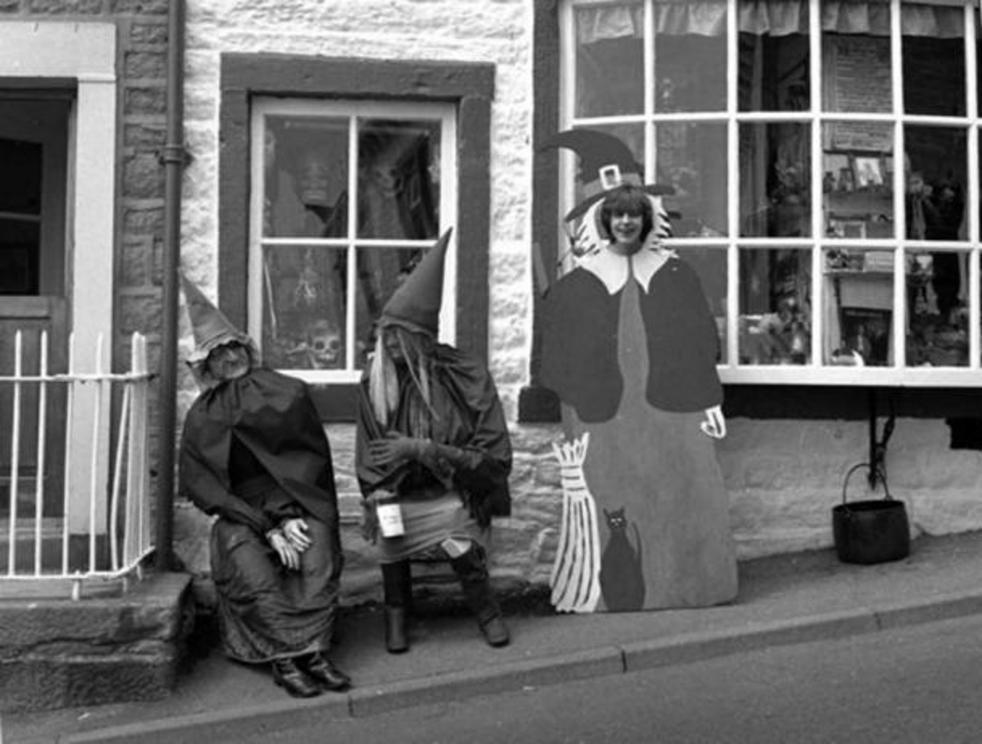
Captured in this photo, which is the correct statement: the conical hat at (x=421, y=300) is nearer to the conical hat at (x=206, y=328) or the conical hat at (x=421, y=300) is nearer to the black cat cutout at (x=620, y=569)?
the conical hat at (x=206, y=328)

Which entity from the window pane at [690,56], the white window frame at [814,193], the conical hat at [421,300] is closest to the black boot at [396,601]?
the conical hat at [421,300]

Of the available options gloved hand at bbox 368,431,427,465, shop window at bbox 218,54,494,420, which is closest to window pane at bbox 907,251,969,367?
shop window at bbox 218,54,494,420

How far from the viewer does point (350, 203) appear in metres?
6.75

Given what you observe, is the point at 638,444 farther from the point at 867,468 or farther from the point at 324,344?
→ the point at 324,344

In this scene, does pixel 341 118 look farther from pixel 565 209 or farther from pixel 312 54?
pixel 565 209

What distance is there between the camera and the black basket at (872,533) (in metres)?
6.48

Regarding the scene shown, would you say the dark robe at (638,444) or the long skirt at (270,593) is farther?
the dark robe at (638,444)

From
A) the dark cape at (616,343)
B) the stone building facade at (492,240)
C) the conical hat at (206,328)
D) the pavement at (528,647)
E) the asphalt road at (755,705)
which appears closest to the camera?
the asphalt road at (755,705)

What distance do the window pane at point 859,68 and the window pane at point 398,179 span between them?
215 centimetres

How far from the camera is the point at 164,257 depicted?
20.9 ft

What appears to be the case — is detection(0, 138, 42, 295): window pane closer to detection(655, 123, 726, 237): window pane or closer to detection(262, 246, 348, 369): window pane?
detection(262, 246, 348, 369): window pane

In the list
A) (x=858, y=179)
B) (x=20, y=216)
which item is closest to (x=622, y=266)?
(x=858, y=179)

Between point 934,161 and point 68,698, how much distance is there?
17.0 feet

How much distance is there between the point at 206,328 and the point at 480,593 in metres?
1.78
